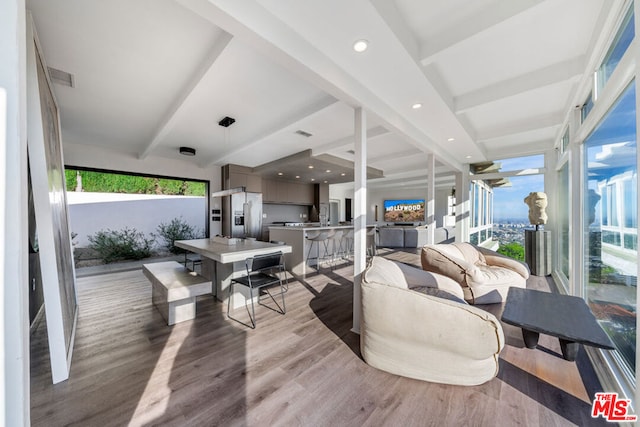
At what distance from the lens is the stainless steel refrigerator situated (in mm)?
5777

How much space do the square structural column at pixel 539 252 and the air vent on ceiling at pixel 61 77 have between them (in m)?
7.36

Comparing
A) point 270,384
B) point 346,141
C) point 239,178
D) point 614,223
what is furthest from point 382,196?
point 270,384

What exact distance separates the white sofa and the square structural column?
401 centimetres

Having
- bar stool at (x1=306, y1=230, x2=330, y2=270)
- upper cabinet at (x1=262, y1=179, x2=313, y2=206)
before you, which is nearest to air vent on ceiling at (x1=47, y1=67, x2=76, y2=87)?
bar stool at (x1=306, y1=230, x2=330, y2=270)

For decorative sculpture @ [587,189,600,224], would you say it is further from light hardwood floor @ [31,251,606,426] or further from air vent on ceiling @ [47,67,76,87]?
air vent on ceiling @ [47,67,76,87]

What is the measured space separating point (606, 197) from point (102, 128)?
21.9 ft

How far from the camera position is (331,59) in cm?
199

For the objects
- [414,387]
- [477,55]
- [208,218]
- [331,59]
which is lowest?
[414,387]

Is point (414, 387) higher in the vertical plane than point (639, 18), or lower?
lower

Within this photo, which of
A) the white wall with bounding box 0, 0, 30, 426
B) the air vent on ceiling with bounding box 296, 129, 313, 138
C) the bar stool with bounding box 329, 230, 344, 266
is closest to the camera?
the white wall with bounding box 0, 0, 30, 426

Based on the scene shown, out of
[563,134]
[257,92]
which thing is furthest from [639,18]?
[563,134]

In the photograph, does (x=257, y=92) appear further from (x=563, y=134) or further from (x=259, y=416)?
(x=563, y=134)

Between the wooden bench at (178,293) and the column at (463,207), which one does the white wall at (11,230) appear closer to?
the wooden bench at (178,293)

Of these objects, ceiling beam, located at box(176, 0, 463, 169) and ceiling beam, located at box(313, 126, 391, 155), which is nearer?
ceiling beam, located at box(176, 0, 463, 169)
